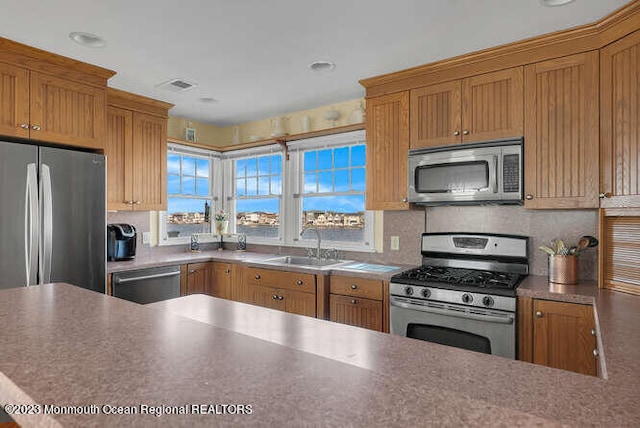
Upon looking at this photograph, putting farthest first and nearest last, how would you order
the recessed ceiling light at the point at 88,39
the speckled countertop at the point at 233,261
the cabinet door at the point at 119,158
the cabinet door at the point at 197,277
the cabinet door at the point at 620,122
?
1. the cabinet door at the point at 197,277
2. the cabinet door at the point at 119,158
3. the speckled countertop at the point at 233,261
4. the recessed ceiling light at the point at 88,39
5. the cabinet door at the point at 620,122

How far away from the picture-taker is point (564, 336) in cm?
209

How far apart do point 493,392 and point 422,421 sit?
1.50 feet

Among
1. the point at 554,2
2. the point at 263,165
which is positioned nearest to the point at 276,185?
the point at 263,165

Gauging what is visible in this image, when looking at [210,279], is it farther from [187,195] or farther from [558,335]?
[558,335]

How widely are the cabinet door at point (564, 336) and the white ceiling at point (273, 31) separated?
170 centimetres

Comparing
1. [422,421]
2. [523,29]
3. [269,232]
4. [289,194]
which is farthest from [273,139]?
[422,421]

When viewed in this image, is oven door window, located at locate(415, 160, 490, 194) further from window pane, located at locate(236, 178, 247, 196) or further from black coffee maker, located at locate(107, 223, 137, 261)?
black coffee maker, located at locate(107, 223, 137, 261)

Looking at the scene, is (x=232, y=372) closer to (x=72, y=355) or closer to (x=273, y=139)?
(x=72, y=355)

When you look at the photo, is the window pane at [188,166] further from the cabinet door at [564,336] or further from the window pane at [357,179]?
the cabinet door at [564,336]

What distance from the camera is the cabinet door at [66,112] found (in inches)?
104

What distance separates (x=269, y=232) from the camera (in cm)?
441

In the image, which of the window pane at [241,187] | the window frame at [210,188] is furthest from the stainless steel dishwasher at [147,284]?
the window pane at [241,187]

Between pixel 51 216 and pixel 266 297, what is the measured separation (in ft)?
5.79

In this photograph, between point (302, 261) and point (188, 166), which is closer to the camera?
point (302, 261)
